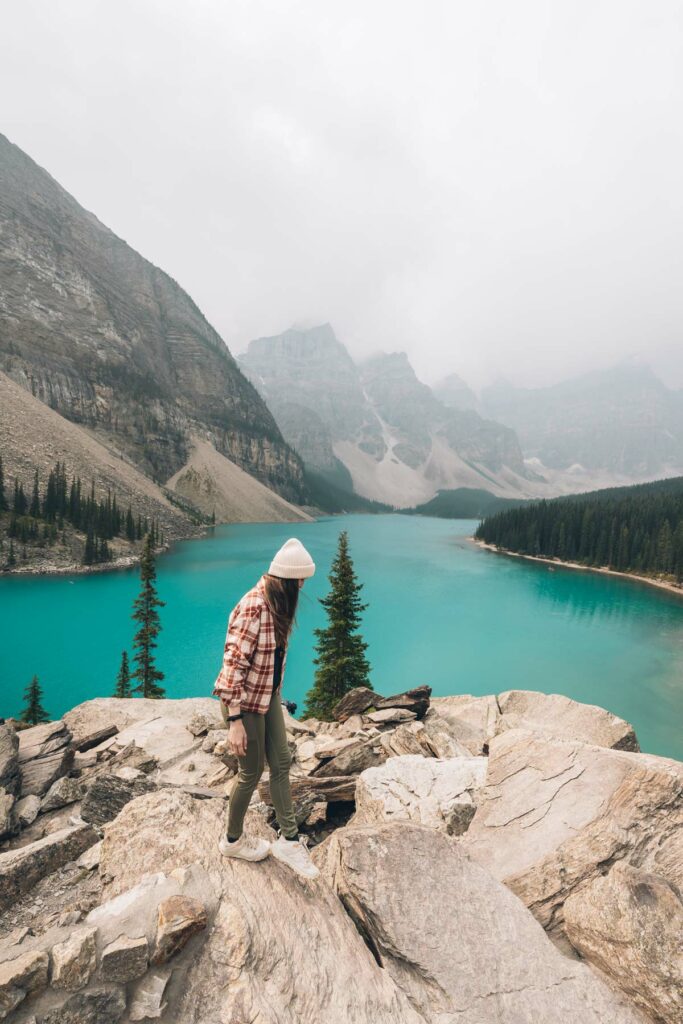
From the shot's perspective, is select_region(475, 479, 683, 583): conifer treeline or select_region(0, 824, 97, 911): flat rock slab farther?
select_region(475, 479, 683, 583): conifer treeline

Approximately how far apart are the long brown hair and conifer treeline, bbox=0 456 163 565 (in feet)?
227

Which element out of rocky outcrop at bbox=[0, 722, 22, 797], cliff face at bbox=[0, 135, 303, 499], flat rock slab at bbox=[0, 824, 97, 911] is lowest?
rocky outcrop at bbox=[0, 722, 22, 797]

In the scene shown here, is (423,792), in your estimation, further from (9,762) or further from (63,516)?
(63,516)

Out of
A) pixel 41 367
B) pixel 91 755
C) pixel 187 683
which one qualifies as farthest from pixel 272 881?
pixel 41 367

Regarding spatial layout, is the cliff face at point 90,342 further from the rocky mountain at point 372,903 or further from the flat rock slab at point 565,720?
the rocky mountain at point 372,903

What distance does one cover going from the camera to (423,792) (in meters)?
7.12

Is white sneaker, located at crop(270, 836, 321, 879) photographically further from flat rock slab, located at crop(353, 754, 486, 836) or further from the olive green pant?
flat rock slab, located at crop(353, 754, 486, 836)

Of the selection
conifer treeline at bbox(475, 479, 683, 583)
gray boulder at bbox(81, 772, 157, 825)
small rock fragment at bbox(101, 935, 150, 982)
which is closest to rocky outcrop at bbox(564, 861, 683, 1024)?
small rock fragment at bbox(101, 935, 150, 982)

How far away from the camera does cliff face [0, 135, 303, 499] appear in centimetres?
12300

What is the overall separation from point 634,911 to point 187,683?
1154 inches

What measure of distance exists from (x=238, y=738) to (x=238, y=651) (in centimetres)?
87

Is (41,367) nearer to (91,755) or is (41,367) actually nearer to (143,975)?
(91,755)

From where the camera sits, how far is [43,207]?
6181 inches

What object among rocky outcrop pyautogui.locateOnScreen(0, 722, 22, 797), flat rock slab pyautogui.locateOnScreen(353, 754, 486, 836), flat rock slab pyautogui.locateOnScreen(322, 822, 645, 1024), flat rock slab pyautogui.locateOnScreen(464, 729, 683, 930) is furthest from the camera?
rocky outcrop pyautogui.locateOnScreen(0, 722, 22, 797)
